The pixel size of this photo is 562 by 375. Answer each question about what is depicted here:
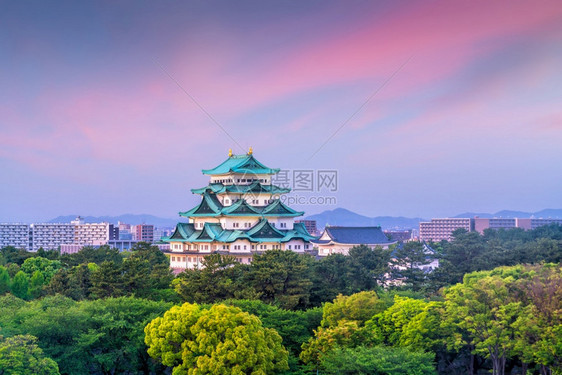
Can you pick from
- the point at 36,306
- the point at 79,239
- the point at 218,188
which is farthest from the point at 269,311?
the point at 79,239

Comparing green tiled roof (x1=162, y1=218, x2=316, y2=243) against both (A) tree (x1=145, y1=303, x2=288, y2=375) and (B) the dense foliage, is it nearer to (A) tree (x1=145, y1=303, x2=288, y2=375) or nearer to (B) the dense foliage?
(B) the dense foliage

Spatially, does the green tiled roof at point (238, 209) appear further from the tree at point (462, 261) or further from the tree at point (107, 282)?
the tree at point (107, 282)

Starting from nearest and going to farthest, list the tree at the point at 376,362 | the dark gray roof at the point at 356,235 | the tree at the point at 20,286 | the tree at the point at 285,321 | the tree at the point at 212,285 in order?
the tree at the point at 376,362, the tree at the point at 285,321, the tree at the point at 212,285, the tree at the point at 20,286, the dark gray roof at the point at 356,235

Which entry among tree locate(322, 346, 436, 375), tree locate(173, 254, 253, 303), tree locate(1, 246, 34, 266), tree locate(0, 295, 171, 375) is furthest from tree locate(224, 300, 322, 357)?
tree locate(1, 246, 34, 266)

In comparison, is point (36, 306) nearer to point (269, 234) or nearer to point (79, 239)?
point (269, 234)

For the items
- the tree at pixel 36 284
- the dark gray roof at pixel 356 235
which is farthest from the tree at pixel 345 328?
the dark gray roof at pixel 356 235

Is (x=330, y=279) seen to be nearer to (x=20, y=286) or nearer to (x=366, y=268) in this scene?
(x=366, y=268)
